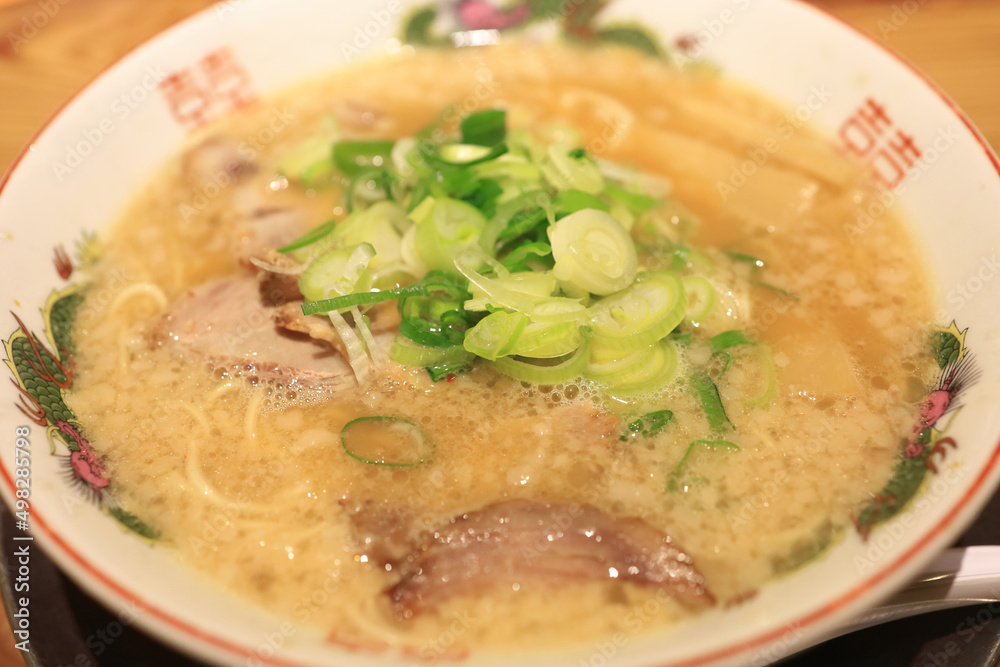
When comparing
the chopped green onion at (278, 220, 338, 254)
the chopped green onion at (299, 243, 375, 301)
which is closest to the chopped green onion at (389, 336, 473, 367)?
the chopped green onion at (299, 243, 375, 301)

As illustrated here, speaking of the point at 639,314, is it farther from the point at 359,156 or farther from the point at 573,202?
the point at 359,156

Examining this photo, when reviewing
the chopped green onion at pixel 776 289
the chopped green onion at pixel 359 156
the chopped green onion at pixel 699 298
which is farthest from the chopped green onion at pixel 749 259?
the chopped green onion at pixel 359 156

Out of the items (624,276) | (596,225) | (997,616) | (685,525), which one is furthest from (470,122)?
(997,616)

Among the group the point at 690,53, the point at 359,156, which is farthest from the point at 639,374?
the point at 690,53

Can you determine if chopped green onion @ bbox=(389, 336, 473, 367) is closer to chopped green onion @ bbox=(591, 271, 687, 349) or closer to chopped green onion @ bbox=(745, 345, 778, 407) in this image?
chopped green onion @ bbox=(591, 271, 687, 349)

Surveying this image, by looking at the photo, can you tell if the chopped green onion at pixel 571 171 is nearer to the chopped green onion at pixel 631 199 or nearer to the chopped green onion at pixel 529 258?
the chopped green onion at pixel 631 199

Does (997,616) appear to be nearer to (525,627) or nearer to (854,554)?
(854,554)
